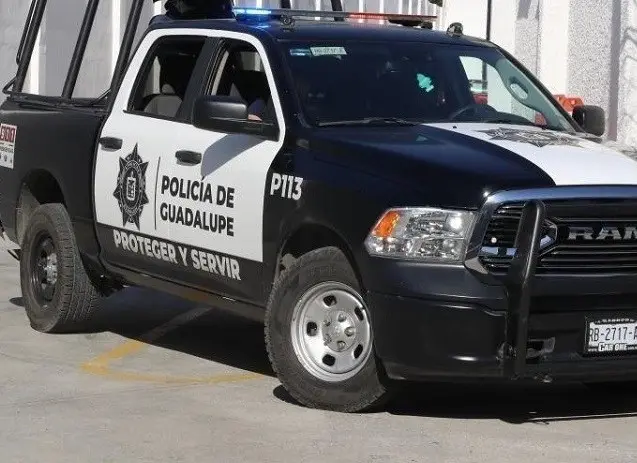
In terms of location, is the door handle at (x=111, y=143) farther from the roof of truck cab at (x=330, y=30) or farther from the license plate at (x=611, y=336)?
the license plate at (x=611, y=336)

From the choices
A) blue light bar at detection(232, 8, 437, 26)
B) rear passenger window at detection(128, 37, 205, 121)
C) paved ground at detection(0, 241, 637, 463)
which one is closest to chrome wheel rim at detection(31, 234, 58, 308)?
paved ground at detection(0, 241, 637, 463)

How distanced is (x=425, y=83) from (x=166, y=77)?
63.1 inches

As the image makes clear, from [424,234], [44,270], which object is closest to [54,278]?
[44,270]

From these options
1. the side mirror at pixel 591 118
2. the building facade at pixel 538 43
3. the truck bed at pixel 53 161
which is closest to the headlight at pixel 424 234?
the side mirror at pixel 591 118

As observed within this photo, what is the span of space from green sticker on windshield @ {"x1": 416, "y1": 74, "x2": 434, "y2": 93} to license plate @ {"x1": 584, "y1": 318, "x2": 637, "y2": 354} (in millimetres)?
1866

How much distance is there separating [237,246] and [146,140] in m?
1.07

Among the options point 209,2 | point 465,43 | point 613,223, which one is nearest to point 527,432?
point 613,223

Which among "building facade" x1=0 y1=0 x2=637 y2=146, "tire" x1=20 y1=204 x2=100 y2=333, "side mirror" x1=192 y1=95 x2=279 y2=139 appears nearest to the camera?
"side mirror" x1=192 y1=95 x2=279 y2=139

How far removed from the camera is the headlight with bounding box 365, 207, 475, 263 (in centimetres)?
695

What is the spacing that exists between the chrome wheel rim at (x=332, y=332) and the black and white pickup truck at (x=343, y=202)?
0.03 ft

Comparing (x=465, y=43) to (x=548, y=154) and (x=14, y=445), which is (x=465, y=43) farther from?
(x=14, y=445)

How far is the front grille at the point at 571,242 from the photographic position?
6.95 meters

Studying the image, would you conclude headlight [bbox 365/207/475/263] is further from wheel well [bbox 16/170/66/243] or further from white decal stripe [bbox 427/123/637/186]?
wheel well [bbox 16/170/66/243]

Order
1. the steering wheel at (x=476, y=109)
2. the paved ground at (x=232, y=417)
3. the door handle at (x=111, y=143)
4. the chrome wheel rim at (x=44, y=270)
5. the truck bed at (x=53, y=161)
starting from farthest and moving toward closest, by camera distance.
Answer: the chrome wheel rim at (x=44, y=270) < the truck bed at (x=53, y=161) < the door handle at (x=111, y=143) < the steering wheel at (x=476, y=109) < the paved ground at (x=232, y=417)
